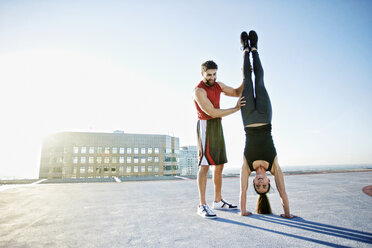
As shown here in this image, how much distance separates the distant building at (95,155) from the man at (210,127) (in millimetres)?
60647

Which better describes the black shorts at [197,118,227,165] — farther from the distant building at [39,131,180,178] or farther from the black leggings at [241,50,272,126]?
the distant building at [39,131,180,178]

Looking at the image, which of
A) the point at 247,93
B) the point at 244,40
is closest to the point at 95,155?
the point at 244,40

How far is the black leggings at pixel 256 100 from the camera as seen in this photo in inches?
87.6

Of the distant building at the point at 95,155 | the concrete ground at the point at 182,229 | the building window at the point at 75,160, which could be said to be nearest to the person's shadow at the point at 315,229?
the concrete ground at the point at 182,229

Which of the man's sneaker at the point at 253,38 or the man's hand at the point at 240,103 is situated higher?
the man's sneaker at the point at 253,38

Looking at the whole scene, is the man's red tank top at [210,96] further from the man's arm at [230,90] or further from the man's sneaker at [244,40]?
the man's sneaker at [244,40]

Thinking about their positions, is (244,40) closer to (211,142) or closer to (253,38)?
(253,38)

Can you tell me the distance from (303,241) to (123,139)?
6221 centimetres

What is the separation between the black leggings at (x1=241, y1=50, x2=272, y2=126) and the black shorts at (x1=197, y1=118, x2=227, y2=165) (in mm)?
435

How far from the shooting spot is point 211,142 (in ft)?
8.30

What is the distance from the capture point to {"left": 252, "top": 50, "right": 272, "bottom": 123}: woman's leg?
2244 millimetres

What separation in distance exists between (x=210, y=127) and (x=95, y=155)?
6320 cm

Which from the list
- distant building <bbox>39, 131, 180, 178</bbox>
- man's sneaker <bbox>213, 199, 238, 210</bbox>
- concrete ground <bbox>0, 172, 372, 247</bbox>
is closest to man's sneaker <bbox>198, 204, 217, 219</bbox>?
concrete ground <bbox>0, 172, 372, 247</bbox>

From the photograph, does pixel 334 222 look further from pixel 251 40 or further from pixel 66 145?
pixel 66 145
